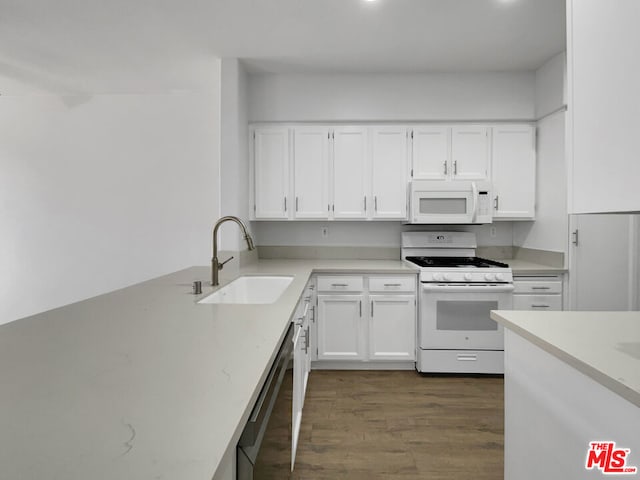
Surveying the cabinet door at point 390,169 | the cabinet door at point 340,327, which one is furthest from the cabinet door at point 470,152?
the cabinet door at point 340,327

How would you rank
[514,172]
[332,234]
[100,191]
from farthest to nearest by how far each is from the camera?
[100,191] → [332,234] → [514,172]

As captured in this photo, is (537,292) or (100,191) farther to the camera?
(100,191)

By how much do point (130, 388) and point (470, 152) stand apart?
137 inches

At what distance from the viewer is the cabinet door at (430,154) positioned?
11.9 ft

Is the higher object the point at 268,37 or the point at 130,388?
the point at 268,37

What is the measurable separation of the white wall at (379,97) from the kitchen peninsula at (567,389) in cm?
252

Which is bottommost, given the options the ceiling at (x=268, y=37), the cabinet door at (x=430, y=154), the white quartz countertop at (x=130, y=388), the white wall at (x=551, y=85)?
the white quartz countertop at (x=130, y=388)

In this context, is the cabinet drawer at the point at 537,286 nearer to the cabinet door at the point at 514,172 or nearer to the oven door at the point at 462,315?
the oven door at the point at 462,315

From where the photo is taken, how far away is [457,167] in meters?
3.62

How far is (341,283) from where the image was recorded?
3389mm

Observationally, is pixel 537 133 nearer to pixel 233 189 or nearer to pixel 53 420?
pixel 233 189

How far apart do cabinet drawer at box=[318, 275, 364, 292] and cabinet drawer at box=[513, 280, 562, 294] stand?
1275 millimetres

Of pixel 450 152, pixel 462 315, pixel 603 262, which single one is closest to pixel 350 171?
pixel 450 152

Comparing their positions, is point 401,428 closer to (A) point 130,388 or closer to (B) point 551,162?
(A) point 130,388
